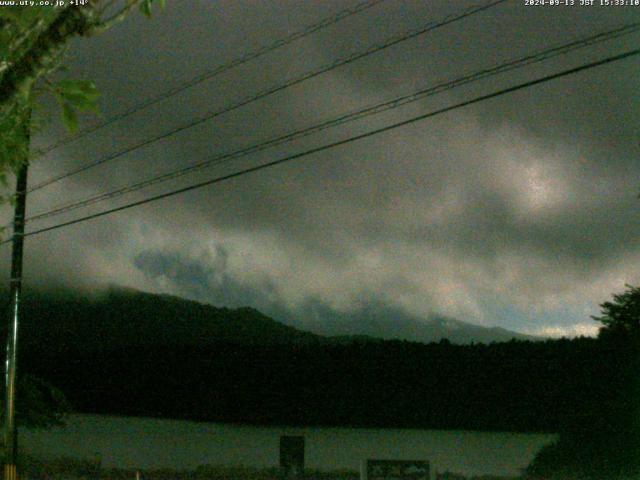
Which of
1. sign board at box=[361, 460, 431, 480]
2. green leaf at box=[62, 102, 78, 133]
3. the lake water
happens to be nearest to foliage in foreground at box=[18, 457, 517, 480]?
the lake water

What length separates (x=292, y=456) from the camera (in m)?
28.7

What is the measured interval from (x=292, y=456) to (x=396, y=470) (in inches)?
588

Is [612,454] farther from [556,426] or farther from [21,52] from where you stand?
[21,52]

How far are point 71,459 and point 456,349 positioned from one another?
48.4ft

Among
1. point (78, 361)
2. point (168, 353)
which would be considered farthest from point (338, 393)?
point (78, 361)

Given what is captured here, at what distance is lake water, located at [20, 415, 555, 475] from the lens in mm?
28578

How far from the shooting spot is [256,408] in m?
34.6

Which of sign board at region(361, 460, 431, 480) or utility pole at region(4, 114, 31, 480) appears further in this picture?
utility pole at region(4, 114, 31, 480)

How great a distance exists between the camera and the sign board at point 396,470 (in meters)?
14.3

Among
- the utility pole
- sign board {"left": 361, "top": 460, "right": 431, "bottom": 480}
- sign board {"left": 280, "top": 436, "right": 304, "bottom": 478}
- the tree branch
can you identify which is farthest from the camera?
sign board {"left": 280, "top": 436, "right": 304, "bottom": 478}

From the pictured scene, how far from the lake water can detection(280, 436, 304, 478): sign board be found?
2.10 feet

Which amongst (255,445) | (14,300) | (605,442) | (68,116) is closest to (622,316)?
(605,442)

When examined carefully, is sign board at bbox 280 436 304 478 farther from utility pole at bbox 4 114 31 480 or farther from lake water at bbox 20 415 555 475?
utility pole at bbox 4 114 31 480

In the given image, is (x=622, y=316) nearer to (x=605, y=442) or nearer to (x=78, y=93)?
(x=605, y=442)
